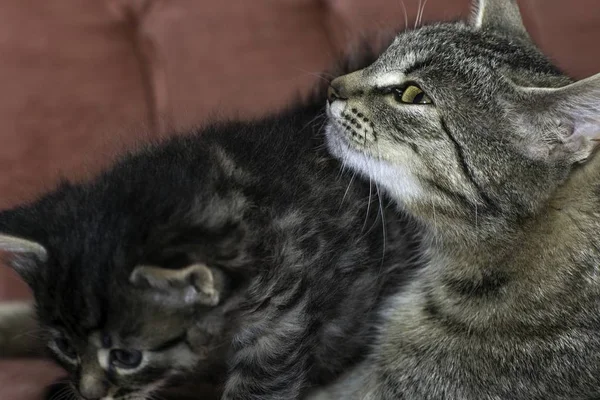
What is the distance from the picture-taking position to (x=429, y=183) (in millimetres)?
1148

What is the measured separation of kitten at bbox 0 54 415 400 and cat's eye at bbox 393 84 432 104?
19cm

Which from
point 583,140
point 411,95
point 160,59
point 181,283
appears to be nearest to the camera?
point 181,283

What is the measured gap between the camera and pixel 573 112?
1029mm

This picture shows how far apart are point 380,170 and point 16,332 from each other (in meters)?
0.81

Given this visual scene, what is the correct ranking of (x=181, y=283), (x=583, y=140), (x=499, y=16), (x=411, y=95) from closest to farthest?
(x=181, y=283) < (x=583, y=140) < (x=411, y=95) < (x=499, y=16)

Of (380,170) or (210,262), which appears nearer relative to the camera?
(210,262)

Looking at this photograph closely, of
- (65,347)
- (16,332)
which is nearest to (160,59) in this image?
(16,332)

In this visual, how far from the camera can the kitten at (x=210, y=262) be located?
39.0 inches

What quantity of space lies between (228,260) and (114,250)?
0.56 feet

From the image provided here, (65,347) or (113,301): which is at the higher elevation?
(113,301)

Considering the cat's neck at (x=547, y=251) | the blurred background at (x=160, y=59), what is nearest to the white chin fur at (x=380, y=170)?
the cat's neck at (x=547, y=251)

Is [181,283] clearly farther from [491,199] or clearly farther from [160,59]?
[160,59]

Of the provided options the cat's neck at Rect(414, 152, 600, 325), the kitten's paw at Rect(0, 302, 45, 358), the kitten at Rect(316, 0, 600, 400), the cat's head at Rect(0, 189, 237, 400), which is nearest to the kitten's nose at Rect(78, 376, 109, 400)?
the cat's head at Rect(0, 189, 237, 400)

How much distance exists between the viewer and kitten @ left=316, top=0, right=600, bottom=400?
1.08 meters
